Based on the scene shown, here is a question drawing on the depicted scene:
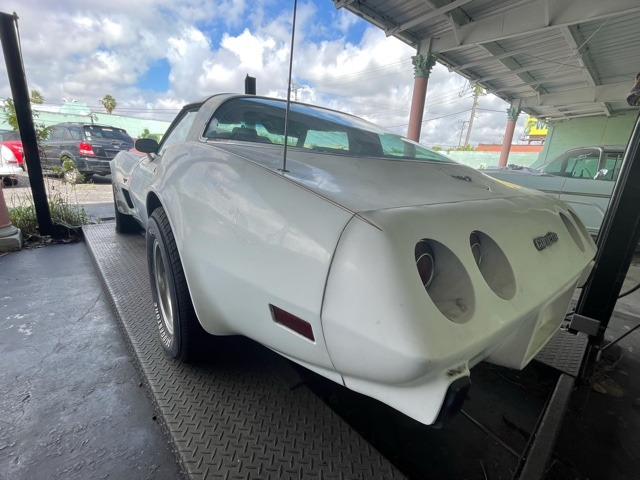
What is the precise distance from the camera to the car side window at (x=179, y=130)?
2.23 meters

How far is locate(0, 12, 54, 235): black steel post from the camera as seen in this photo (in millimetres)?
3125

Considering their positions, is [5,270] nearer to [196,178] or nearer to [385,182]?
[196,178]

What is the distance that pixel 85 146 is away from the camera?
8.68 m

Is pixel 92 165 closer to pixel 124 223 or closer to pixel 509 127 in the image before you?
pixel 124 223

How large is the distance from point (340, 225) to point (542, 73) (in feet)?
41.7

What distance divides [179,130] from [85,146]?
8.42 m

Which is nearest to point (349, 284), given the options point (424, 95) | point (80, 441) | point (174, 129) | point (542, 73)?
point (80, 441)

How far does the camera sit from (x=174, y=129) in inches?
98.3

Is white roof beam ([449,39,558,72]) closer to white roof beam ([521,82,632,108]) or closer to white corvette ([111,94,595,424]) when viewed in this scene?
white roof beam ([521,82,632,108])

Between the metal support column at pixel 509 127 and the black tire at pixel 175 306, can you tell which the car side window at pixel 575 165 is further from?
the metal support column at pixel 509 127

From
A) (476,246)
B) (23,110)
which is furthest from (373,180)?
(23,110)

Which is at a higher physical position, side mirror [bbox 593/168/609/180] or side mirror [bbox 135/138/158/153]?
side mirror [bbox 593/168/609/180]

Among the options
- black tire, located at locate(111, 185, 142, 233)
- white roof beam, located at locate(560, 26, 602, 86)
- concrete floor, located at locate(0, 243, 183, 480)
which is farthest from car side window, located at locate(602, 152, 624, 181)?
black tire, located at locate(111, 185, 142, 233)

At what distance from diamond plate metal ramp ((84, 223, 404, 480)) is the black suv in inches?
355
